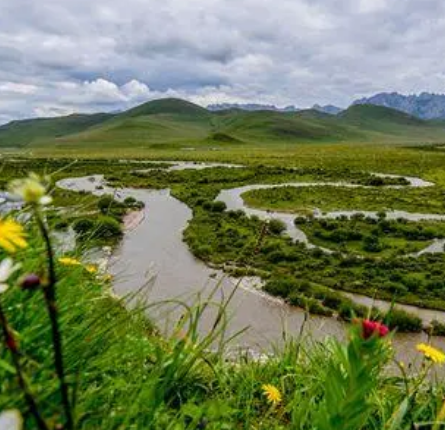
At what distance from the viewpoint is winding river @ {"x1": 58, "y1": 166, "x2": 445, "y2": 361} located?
82.1 feet

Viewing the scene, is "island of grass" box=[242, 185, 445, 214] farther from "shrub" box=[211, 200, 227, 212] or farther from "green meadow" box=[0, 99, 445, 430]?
"shrub" box=[211, 200, 227, 212]

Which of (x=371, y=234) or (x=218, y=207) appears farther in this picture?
(x=218, y=207)

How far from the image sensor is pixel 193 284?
116 feet

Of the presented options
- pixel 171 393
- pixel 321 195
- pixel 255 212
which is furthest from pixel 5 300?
pixel 321 195

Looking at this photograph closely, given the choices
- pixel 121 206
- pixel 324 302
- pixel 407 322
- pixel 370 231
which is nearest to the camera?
pixel 407 322

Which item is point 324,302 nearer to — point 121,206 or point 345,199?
point 121,206

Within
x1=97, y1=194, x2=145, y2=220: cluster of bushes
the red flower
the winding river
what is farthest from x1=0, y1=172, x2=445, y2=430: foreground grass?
x1=97, y1=194, x2=145, y2=220: cluster of bushes

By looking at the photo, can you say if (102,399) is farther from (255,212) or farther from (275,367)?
(255,212)

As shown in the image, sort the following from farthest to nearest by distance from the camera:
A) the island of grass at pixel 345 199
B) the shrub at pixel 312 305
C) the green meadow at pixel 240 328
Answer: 1. the island of grass at pixel 345 199
2. the shrub at pixel 312 305
3. the green meadow at pixel 240 328

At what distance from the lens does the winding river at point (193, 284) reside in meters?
25.0

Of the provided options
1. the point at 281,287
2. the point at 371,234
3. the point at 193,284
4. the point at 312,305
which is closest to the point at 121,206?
the point at 371,234

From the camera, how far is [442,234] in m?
52.2

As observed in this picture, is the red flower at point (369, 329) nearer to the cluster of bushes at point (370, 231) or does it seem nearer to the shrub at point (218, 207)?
the cluster of bushes at point (370, 231)

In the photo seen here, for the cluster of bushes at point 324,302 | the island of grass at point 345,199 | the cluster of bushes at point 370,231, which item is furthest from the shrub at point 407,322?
the island of grass at point 345,199
